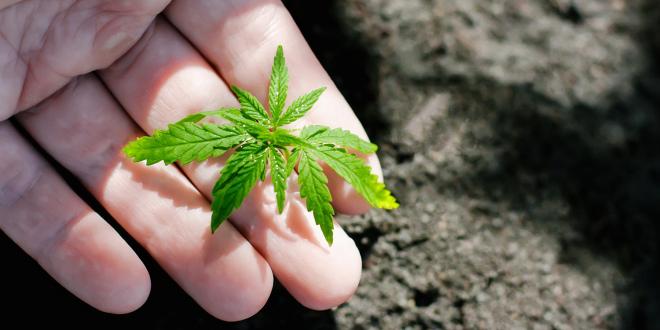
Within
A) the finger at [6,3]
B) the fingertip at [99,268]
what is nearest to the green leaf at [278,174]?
the fingertip at [99,268]

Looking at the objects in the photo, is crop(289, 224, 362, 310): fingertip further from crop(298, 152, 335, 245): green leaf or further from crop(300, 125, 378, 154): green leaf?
crop(300, 125, 378, 154): green leaf

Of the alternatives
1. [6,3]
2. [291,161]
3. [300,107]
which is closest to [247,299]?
[291,161]

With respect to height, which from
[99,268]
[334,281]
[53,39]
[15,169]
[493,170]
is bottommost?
[493,170]

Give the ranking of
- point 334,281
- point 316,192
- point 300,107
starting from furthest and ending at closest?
point 300,107 < point 334,281 < point 316,192

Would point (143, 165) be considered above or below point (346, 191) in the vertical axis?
above

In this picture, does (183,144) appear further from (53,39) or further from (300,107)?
(53,39)

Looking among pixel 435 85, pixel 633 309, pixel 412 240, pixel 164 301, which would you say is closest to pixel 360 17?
pixel 435 85

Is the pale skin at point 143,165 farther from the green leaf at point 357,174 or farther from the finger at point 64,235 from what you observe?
the green leaf at point 357,174

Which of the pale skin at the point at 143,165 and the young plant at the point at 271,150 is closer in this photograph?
the young plant at the point at 271,150
